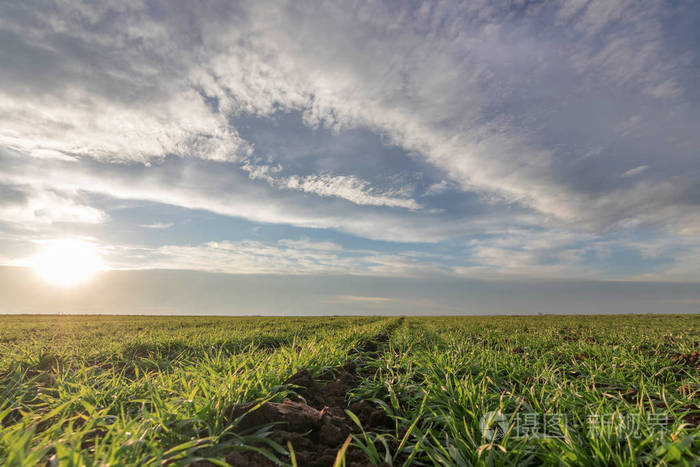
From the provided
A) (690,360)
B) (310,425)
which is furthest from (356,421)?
(690,360)

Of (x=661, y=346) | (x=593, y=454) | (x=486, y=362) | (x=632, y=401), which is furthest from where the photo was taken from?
(x=661, y=346)

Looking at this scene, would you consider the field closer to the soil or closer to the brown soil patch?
the soil

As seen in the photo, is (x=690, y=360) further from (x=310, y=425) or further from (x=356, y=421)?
(x=310, y=425)

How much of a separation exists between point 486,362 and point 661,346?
6.04 meters

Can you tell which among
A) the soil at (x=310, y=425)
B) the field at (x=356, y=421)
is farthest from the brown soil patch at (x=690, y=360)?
the soil at (x=310, y=425)

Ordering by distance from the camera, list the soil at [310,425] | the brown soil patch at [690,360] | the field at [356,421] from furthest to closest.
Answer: the brown soil patch at [690,360] < the soil at [310,425] < the field at [356,421]

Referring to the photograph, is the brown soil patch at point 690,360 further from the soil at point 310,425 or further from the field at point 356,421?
the soil at point 310,425

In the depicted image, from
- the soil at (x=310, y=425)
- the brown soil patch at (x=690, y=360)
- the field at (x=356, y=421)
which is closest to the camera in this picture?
the field at (x=356, y=421)

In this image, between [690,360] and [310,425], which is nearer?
[310,425]

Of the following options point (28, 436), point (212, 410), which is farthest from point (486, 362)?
point (28, 436)

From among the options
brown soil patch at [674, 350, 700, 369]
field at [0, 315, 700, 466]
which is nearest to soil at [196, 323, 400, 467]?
field at [0, 315, 700, 466]

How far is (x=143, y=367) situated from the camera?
676 cm

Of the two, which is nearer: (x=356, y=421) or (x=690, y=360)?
(x=356, y=421)

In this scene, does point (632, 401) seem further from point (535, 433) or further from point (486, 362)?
point (535, 433)
